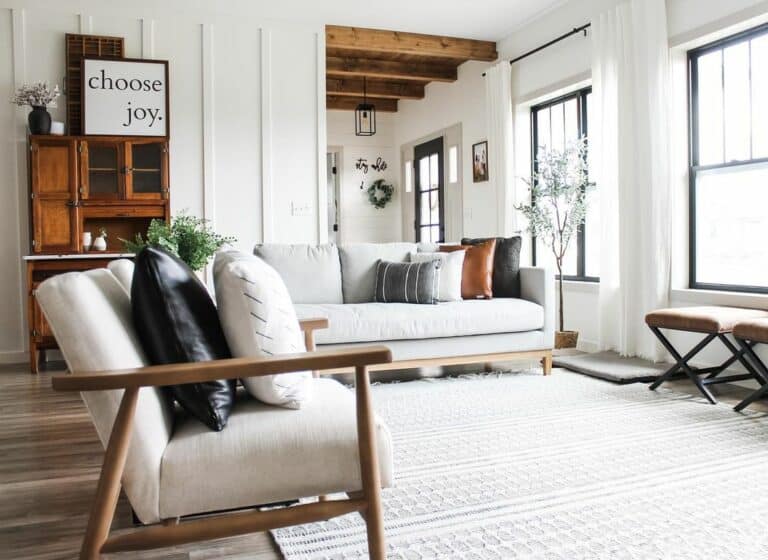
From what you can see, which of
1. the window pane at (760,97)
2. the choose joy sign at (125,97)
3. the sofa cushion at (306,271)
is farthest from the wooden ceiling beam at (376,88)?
the window pane at (760,97)

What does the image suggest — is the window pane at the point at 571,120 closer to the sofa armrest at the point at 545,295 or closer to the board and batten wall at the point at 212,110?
the sofa armrest at the point at 545,295

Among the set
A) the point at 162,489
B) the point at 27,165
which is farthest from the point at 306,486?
the point at 27,165

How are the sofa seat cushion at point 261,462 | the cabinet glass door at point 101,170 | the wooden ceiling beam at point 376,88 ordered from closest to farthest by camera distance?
the sofa seat cushion at point 261,462 → the cabinet glass door at point 101,170 → the wooden ceiling beam at point 376,88

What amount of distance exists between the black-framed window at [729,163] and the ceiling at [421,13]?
5.87 ft

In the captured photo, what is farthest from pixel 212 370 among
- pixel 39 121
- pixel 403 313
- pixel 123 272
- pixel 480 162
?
pixel 480 162

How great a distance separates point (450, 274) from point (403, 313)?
0.58m

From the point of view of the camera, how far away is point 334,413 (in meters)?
1.63

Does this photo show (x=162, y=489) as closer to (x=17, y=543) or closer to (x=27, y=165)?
(x=17, y=543)

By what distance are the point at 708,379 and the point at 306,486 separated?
9.66ft

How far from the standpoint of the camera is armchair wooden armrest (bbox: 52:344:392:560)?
4.30 ft

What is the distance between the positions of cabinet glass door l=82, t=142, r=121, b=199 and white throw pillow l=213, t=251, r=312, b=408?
3.93 metres

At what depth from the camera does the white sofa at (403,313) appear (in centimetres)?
385

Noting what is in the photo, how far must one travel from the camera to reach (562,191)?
198 inches

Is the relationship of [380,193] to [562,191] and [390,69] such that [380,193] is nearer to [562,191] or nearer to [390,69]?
[390,69]
